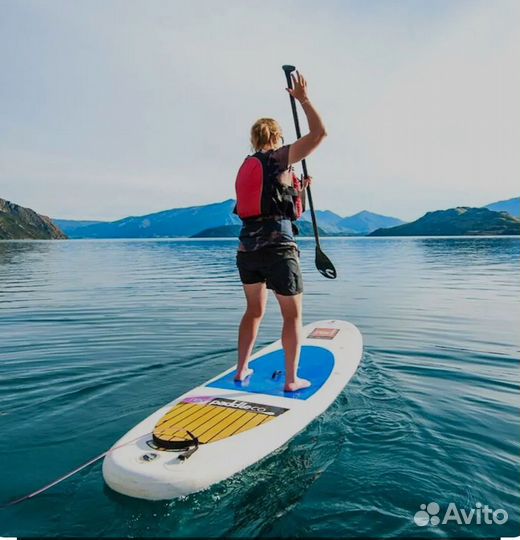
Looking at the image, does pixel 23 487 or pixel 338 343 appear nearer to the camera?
pixel 23 487

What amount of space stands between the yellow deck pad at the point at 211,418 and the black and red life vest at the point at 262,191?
204 centimetres

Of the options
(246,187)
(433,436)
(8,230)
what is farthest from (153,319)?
(8,230)

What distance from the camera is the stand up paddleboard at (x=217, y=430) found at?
3547 mm

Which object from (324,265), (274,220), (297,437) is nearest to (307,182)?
(274,220)

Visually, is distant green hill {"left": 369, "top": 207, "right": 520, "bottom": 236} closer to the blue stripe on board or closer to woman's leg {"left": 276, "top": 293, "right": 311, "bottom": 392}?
the blue stripe on board

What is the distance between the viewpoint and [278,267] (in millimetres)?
5078

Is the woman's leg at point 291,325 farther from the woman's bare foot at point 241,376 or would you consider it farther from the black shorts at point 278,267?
the woman's bare foot at point 241,376

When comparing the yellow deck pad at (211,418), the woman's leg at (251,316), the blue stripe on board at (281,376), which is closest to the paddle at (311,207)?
the blue stripe on board at (281,376)

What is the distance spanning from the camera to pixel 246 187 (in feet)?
16.5

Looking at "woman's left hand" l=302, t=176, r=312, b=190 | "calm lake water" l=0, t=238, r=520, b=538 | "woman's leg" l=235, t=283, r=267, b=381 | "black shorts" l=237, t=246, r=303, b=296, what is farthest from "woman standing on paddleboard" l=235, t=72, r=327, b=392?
"calm lake water" l=0, t=238, r=520, b=538

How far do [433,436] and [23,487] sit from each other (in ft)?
12.3

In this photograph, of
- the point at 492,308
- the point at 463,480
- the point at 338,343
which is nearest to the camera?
the point at 463,480

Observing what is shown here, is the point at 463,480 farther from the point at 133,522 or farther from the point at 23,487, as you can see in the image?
the point at 23,487

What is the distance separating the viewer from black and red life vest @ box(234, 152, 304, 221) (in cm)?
494
